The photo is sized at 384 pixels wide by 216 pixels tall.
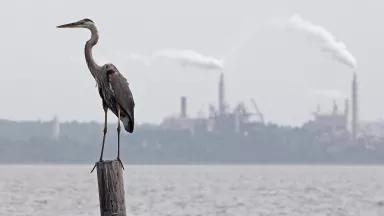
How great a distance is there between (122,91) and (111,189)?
253cm

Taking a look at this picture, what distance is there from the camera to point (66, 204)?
7106 cm

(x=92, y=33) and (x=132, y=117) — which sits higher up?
(x=92, y=33)

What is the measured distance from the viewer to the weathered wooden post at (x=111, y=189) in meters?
18.0

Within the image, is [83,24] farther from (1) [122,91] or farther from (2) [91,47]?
(1) [122,91]

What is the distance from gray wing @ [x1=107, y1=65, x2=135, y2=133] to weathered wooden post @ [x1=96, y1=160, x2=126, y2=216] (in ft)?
7.09

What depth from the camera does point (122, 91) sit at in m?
20.1

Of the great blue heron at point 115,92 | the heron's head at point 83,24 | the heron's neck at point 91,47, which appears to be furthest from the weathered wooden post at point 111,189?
the heron's head at point 83,24

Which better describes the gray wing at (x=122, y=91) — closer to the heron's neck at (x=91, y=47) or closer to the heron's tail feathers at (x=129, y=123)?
the heron's tail feathers at (x=129, y=123)

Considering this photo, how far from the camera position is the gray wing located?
789 inches

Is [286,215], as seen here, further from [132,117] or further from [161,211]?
[132,117]

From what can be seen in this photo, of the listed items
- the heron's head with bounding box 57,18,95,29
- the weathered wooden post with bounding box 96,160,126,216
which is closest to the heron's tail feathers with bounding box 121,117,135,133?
the heron's head with bounding box 57,18,95,29

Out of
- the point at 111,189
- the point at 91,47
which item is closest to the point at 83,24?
the point at 91,47

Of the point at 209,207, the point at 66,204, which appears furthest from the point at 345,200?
the point at 66,204

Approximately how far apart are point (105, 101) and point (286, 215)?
42670mm
